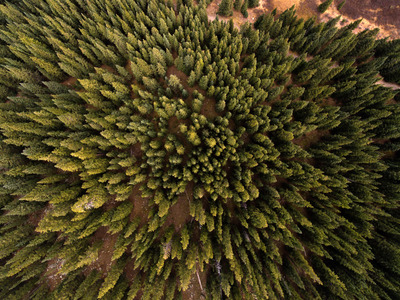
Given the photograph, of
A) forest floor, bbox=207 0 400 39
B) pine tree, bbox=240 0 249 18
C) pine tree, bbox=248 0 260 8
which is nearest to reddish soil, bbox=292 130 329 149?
pine tree, bbox=240 0 249 18

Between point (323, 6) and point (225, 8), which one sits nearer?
point (225, 8)

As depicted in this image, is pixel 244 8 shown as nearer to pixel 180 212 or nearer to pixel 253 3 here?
pixel 253 3

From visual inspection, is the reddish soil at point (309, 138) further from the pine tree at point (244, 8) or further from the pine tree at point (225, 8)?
the pine tree at point (225, 8)

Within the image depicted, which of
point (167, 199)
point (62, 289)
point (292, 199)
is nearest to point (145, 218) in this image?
point (167, 199)

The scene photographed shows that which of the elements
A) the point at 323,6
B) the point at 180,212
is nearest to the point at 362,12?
the point at 323,6

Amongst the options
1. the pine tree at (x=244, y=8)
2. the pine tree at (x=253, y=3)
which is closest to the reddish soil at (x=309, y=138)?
the pine tree at (x=244, y=8)

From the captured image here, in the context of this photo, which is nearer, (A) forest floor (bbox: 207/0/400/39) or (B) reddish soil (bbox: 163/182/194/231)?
(B) reddish soil (bbox: 163/182/194/231)

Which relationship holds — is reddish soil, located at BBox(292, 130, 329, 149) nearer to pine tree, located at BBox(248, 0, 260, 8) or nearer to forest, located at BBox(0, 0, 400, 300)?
forest, located at BBox(0, 0, 400, 300)

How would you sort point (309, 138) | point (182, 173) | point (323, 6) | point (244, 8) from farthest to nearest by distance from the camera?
point (323, 6), point (244, 8), point (309, 138), point (182, 173)
